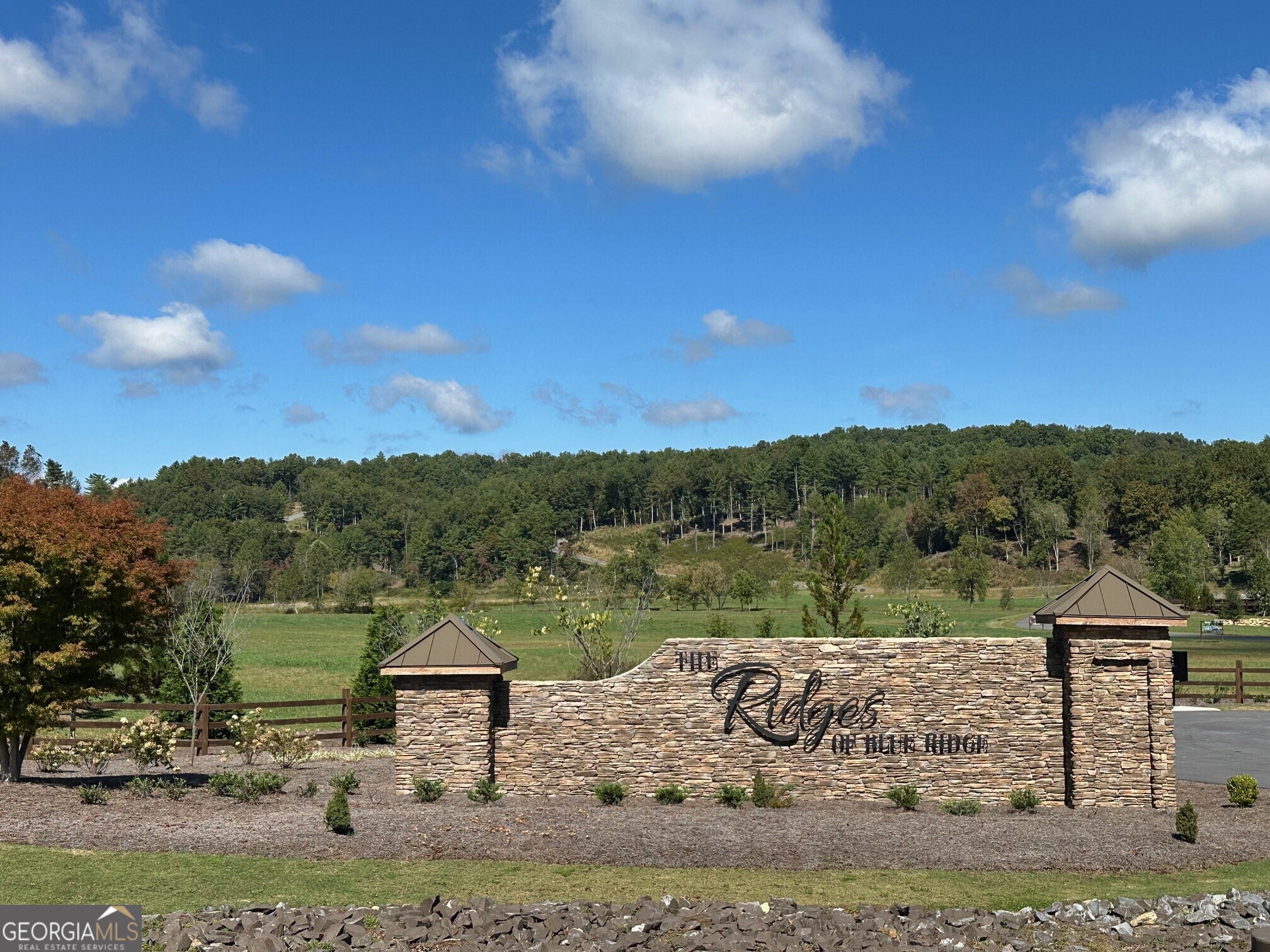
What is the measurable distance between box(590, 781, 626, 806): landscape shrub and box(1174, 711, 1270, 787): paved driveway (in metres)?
11.4

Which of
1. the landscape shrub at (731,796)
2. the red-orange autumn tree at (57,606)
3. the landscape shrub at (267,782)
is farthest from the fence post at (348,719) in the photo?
the landscape shrub at (731,796)

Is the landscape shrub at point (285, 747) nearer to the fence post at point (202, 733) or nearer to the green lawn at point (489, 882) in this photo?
the fence post at point (202, 733)

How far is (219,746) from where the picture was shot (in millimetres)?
24797

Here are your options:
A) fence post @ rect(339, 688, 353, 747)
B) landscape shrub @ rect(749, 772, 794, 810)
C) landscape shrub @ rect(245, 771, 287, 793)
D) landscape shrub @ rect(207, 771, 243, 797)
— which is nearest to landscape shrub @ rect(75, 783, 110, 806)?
landscape shrub @ rect(207, 771, 243, 797)

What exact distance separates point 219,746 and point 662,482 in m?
147

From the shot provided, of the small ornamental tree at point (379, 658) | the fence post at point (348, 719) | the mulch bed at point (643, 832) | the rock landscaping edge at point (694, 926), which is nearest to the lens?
the rock landscaping edge at point (694, 926)

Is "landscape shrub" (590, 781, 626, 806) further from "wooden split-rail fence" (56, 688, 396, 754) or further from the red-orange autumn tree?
the red-orange autumn tree

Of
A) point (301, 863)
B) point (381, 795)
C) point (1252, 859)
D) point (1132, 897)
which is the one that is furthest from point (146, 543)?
point (1252, 859)

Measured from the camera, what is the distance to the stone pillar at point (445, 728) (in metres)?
18.1

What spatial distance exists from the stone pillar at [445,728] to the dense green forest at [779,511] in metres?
67.5

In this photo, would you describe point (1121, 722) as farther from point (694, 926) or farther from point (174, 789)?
point (174, 789)

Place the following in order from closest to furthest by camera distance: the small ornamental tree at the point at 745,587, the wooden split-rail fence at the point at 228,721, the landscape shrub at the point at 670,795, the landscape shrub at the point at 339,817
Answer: the landscape shrub at the point at 339,817
the landscape shrub at the point at 670,795
the wooden split-rail fence at the point at 228,721
the small ornamental tree at the point at 745,587

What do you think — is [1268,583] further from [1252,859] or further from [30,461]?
[30,461]

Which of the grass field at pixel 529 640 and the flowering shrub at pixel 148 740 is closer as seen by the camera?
the flowering shrub at pixel 148 740
